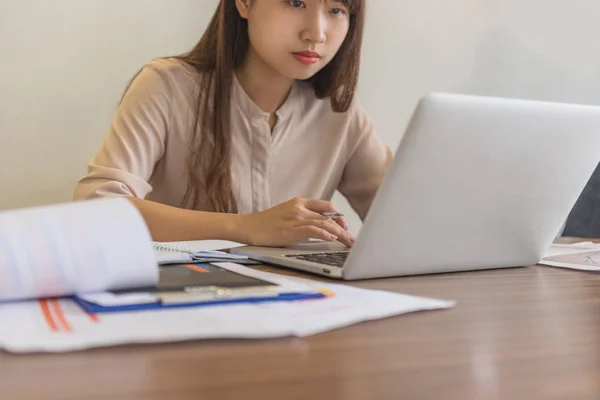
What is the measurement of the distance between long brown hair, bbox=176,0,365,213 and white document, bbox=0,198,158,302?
83 centimetres

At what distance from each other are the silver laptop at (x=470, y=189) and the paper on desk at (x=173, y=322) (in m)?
0.17

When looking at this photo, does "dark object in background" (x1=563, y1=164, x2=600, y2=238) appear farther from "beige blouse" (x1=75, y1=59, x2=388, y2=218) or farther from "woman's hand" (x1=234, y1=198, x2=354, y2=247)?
"woman's hand" (x1=234, y1=198, x2=354, y2=247)

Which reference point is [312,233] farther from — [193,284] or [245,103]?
[245,103]

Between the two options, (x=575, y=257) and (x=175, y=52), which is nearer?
(x=575, y=257)

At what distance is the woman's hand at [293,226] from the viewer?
3.11 feet

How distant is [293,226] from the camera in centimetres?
97

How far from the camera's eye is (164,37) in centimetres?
190

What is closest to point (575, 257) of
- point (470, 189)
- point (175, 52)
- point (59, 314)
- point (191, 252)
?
point (470, 189)

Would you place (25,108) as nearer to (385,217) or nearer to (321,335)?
(385,217)

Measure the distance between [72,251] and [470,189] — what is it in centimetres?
43

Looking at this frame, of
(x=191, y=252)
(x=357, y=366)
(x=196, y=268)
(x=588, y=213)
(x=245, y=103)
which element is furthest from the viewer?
(x=588, y=213)

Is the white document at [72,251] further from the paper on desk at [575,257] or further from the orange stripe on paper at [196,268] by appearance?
the paper on desk at [575,257]

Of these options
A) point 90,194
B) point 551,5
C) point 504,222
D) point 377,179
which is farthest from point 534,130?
point 551,5

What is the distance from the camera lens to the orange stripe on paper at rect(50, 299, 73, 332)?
0.43 metres
